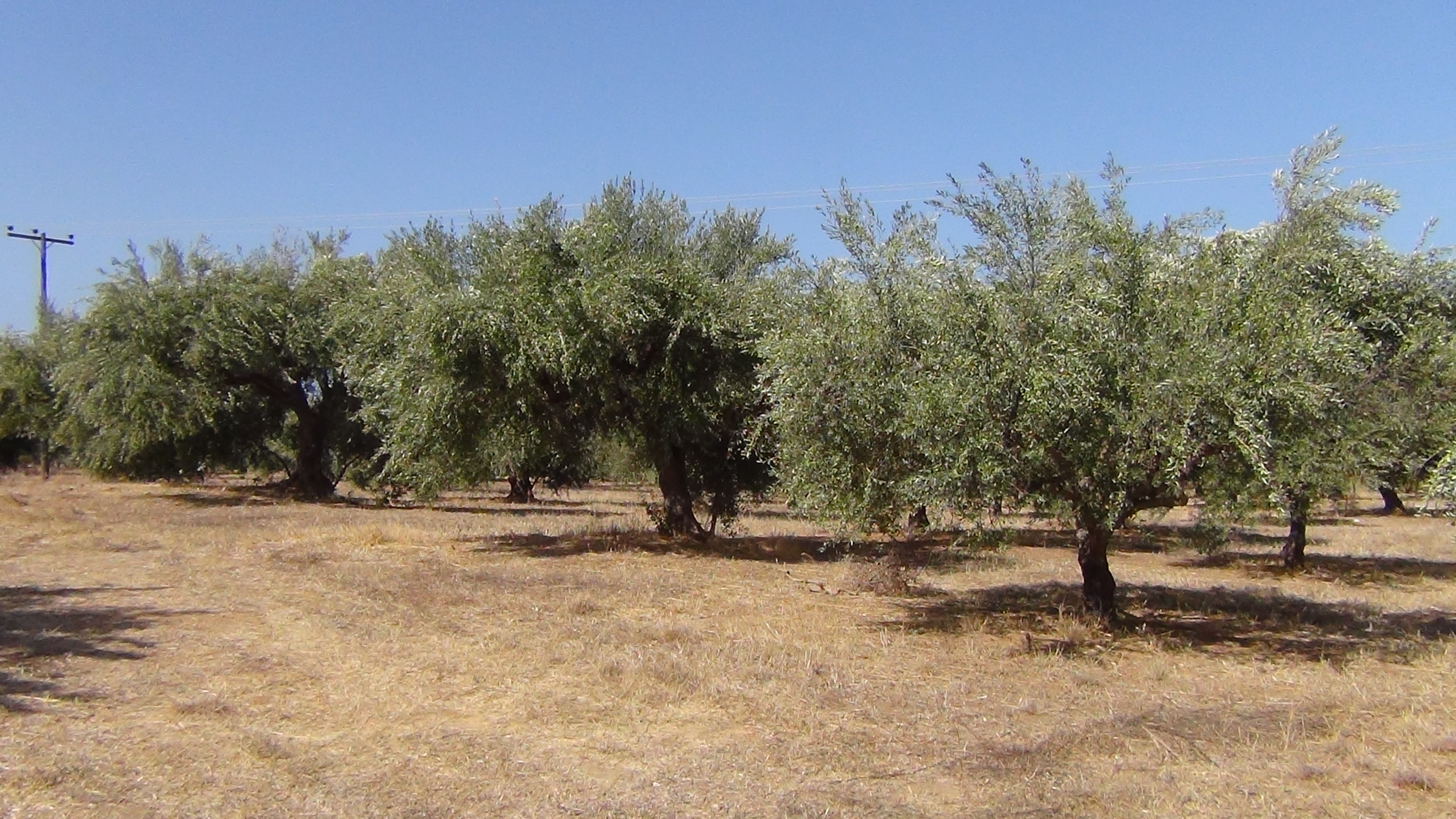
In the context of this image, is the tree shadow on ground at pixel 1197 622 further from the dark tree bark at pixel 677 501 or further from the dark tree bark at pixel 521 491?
the dark tree bark at pixel 521 491

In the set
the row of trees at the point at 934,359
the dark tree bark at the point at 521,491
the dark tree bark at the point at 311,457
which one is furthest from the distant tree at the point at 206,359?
the dark tree bark at the point at 521,491

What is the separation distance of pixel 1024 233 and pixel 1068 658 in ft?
14.6

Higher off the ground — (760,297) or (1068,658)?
(760,297)

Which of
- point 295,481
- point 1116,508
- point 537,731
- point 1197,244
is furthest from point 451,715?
point 295,481

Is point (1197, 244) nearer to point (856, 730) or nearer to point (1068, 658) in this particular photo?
point (1068, 658)

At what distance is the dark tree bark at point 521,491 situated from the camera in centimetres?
3944

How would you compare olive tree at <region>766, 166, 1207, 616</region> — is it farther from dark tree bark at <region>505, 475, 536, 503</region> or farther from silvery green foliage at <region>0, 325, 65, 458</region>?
→ silvery green foliage at <region>0, 325, 65, 458</region>

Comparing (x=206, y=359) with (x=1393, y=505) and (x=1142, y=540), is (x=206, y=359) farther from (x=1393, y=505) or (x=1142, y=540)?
(x=1393, y=505)

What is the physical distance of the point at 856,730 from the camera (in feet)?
27.4

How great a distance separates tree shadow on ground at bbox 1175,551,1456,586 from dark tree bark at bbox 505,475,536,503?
23.8 meters

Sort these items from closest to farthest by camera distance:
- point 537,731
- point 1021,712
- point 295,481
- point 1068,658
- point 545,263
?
point 537,731
point 1021,712
point 1068,658
point 545,263
point 295,481

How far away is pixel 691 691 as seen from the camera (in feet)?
30.7

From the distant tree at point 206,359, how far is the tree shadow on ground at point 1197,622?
802 inches

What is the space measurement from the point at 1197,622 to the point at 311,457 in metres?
28.4
